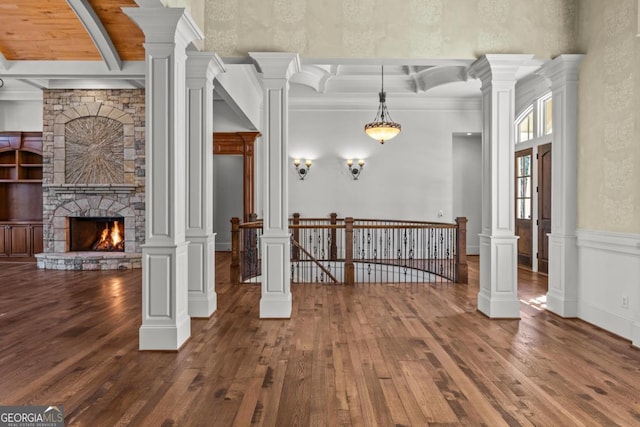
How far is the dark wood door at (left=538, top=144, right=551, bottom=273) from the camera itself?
8.37m

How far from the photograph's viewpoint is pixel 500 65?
201 inches

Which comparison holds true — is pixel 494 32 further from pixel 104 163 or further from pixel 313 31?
pixel 104 163

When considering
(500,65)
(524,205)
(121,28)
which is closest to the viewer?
(500,65)

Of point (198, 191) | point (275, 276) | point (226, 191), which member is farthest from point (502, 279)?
point (226, 191)

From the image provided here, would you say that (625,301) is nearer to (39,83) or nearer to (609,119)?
(609,119)

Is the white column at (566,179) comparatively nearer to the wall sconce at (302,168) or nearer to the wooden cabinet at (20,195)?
the wall sconce at (302,168)

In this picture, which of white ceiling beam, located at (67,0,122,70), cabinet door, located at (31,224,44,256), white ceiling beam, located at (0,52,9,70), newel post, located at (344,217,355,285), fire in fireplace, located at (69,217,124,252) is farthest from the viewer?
cabinet door, located at (31,224,44,256)

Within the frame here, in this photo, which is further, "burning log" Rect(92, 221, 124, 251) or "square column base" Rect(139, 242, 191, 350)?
"burning log" Rect(92, 221, 124, 251)

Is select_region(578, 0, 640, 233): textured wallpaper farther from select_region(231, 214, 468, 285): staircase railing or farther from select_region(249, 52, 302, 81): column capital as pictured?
select_region(249, 52, 302, 81): column capital

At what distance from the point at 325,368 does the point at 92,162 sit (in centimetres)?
771

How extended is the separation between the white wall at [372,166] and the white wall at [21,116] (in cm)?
601

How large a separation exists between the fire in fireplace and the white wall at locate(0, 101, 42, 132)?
2.56m

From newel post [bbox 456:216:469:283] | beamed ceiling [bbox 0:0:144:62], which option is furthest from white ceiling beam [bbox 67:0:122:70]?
newel post [bbox 456:216:469:283]

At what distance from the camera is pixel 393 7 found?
16.7 ft
